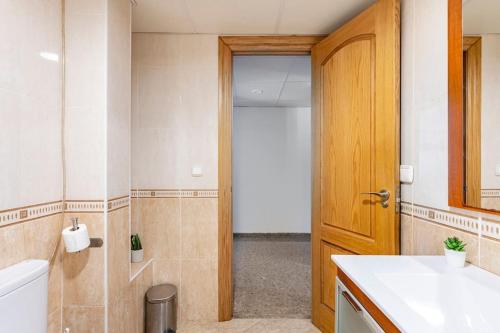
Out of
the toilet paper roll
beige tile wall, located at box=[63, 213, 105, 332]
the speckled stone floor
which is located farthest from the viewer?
the speckled stone floor

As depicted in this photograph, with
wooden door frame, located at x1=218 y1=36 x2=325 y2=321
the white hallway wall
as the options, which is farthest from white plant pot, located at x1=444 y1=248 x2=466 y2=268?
the white hallway wall

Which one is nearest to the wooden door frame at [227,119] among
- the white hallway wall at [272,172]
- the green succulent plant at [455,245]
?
the green succulent plant at [455,245]

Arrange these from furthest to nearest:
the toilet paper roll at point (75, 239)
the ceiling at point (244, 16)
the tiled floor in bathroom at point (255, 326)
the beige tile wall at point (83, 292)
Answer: the tiled floor in bathroom at point (255, 326)
the ceiling at point (244, 16)
the beige tile wall at point (83, 292)
the toilet paper roll at point (75, 239)

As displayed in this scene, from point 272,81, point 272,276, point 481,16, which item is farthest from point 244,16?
point 272,276

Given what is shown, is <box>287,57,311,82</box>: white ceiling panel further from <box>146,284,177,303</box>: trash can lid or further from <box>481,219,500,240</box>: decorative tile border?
<box>146,284,177,303</box>: trash can lid

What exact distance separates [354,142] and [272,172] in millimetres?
2931

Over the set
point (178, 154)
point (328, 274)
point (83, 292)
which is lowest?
point (328, 274)

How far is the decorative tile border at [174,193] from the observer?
6.83 ft

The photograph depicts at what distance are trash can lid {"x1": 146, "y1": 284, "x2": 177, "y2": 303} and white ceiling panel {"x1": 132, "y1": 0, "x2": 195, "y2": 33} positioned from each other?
195 cm

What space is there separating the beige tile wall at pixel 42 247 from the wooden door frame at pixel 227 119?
1046 mm

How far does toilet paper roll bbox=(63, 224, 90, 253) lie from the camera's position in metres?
1.24

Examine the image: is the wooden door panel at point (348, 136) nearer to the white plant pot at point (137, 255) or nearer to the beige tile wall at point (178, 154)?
the beige tile wall at point (178, 154)

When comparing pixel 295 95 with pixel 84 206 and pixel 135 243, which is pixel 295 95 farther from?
pixel 84 206

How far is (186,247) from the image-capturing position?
2098 mm
